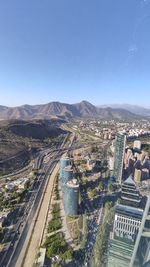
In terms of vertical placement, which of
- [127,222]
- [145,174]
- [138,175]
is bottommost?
[127,222]

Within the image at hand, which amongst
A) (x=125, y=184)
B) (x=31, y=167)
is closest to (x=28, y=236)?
(x=125, y=184)

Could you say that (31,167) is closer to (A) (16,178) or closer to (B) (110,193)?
(A) (16,178)

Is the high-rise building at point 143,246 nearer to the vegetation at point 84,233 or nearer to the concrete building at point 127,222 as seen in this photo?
the concrete building at point 127,222

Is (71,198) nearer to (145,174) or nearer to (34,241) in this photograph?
(34,241)

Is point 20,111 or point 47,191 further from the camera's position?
point 20,111

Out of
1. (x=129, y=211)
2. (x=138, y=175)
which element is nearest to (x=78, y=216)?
(x=129, y=211)
